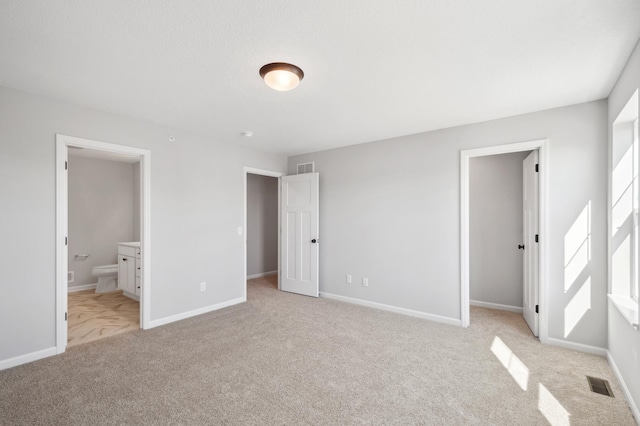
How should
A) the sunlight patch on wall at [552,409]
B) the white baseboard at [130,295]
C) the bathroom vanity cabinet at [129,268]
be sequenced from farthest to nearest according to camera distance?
1. the white baseboard at [130,295]
2. the bathroom vanity cabinet at [129,268]
3. the sunlight patch on wall at [552,409]

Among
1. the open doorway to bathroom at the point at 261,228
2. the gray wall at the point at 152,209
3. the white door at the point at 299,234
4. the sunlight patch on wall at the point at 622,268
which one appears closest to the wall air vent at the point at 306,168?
the white door at the point at 299,234

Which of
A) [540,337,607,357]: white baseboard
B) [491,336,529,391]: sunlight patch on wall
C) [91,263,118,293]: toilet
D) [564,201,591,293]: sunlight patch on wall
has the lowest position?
[491,336,529,391]: sunlight patch on wall

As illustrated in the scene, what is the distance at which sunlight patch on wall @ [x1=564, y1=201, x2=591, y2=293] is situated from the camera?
2.91 meters

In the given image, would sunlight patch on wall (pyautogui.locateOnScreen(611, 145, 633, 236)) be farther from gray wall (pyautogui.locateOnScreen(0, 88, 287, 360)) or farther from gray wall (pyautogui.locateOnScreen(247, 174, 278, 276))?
gray wall (pyautogui.locateOnScreen(247, 174, 278, 276))

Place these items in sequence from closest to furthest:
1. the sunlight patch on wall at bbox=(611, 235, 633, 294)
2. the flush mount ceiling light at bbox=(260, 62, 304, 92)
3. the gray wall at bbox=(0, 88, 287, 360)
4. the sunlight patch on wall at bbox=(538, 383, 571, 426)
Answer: the sunlight patch on wall at bbox=(538, 383, 571, 426), the flush mount ceiling light at bbox=(260, 62, 304, 92), the sunlight patch on wall at bbox=(611, 235, 633, 294), the gray wall at bbox=(0, 88, 287, 360)

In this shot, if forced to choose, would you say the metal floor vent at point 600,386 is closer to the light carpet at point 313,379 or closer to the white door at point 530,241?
the light carpet at point 313,379

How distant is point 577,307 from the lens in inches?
116

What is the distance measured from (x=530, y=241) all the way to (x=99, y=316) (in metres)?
5.55

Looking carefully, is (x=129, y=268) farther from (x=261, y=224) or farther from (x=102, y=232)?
(x=261, y=224)

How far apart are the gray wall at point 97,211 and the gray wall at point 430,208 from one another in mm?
3548

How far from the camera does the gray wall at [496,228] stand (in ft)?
13.7

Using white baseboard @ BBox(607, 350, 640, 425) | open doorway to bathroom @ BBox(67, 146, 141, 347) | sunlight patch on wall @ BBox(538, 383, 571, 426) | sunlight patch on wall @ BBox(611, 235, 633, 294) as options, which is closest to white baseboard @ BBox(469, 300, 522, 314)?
white baseboard @ BBox(607, 350, 640, 425)

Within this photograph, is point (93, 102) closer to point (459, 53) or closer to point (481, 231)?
point (459, 53)

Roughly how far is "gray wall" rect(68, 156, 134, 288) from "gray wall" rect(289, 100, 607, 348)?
3.55 metres
